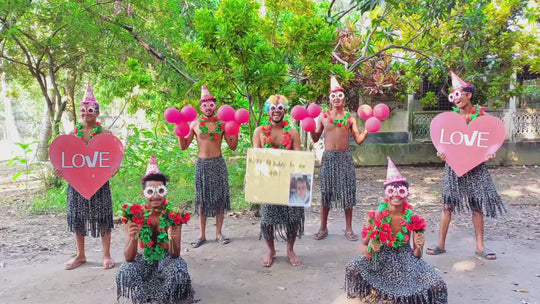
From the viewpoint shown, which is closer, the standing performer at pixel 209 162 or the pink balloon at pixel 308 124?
the pink balloon at pixel 308 124

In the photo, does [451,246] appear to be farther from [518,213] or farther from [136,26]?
[136,26]

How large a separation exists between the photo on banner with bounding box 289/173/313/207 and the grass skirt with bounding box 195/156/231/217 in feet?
4.08

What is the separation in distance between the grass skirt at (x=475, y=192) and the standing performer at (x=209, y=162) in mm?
2241

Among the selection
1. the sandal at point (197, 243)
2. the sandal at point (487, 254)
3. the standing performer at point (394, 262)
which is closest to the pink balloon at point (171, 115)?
the sandal at point (197, 243)

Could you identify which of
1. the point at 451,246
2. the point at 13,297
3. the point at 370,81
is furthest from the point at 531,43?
the point at 13,297

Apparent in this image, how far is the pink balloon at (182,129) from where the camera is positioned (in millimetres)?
3592

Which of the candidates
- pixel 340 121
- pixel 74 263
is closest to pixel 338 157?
pixel 340 121

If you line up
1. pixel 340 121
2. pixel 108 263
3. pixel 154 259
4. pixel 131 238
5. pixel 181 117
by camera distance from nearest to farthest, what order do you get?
pixel 131 238 → pixel 154 259 → pixel 108 263 → pixel 181 117 → pixel 340 121

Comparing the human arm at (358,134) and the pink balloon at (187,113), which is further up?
the pink balloon at (187,113)

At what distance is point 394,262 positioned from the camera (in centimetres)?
262

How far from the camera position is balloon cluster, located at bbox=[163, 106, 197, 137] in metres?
3.47

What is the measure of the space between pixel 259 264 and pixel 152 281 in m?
1.11

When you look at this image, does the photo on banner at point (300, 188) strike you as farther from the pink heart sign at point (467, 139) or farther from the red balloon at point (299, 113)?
the pink heart sign at point (467, 139)

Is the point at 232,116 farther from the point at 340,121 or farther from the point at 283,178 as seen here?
the point at 340,121
